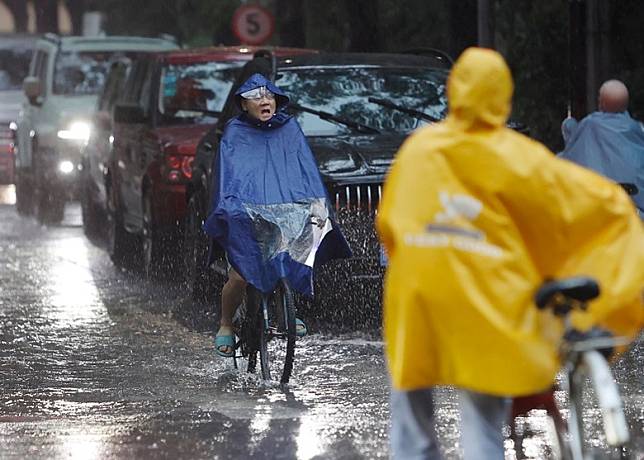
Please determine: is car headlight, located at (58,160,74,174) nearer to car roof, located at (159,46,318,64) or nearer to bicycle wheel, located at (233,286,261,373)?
car roof, located at (159,46,318,64)

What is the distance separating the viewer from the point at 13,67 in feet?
109

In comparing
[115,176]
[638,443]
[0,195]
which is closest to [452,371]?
[638,443]

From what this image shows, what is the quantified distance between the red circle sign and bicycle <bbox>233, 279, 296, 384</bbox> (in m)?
16.3

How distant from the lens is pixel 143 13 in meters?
37.7

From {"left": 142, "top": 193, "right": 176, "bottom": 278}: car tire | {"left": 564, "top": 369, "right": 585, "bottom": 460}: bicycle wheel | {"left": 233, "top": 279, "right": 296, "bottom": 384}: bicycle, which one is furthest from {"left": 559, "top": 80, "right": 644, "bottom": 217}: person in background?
{"left": 564, "top": 369, "right": 585, "bottom": 460}: bicycle wheel

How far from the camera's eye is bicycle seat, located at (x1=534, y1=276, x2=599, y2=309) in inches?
210

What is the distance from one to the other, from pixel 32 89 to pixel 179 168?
321 inches

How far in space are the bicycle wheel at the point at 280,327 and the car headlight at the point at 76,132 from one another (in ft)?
40.0

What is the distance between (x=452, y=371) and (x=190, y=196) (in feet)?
27.7

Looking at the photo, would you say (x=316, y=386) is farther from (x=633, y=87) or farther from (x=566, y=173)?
(x=633, y=87)

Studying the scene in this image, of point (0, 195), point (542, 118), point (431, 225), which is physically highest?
point (431, 225)

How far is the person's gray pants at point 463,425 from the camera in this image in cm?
567

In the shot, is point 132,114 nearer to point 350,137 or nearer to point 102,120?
point 350,137

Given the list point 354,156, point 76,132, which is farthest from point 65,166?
point 354,156
